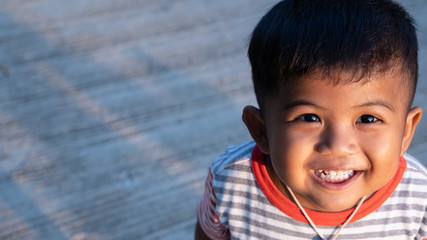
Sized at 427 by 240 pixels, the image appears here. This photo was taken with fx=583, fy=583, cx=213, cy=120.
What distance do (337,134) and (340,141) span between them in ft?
0.03

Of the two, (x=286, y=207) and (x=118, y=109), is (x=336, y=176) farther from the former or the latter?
(x=118, y=109)

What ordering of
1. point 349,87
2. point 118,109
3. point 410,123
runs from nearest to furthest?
point 349,87 → point 410,123 → point 118,109

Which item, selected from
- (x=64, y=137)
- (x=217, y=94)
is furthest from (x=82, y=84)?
(x=217, y=94)

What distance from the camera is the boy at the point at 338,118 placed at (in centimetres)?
76

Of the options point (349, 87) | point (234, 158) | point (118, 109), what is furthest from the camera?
point (118, 109)

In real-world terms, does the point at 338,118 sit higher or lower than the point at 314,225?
higher

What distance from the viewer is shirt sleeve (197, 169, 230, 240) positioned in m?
1.03

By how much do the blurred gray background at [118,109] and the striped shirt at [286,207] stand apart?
459 millimetres

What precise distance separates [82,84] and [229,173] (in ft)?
3.11

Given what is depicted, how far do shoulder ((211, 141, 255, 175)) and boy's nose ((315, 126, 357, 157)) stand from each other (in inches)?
9.1

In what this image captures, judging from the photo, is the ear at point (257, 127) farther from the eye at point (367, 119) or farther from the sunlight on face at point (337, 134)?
the eye at point (367, 119)

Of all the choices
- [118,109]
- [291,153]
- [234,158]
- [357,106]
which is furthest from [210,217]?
[118,109]

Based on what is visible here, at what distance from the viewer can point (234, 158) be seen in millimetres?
1002

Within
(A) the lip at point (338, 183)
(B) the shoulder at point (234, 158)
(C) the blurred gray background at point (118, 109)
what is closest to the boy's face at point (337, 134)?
(A) the lip at point (338, 183)
